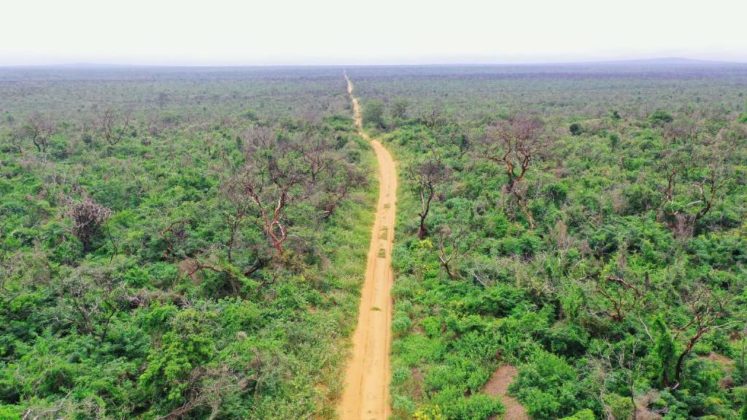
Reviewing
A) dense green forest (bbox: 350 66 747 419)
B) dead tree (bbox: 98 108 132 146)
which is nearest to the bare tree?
dense green forest (bbox: 350 66 747 419)

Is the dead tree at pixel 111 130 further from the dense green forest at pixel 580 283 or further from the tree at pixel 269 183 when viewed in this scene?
the dense green forest at pixel 580 283

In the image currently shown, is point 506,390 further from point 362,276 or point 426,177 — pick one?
point 426,177

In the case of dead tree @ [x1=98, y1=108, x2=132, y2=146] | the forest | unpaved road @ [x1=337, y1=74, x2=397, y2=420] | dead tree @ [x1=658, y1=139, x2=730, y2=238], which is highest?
dead tree @ [x1=98, y1=108, x2=132, y2=146]

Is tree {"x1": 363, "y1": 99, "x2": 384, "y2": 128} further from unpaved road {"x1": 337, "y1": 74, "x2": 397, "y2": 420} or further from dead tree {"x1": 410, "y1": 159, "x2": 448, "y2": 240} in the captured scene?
unpaved road {"x1": 337, "y1": 74, "x2": 397, "y2": 420}

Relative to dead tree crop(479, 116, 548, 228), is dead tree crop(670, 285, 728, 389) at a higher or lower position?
lower

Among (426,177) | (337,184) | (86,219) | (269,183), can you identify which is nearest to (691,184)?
(426,177)

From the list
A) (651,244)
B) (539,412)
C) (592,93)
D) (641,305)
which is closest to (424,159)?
(651,244)

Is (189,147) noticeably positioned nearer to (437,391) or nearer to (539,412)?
(437,391)

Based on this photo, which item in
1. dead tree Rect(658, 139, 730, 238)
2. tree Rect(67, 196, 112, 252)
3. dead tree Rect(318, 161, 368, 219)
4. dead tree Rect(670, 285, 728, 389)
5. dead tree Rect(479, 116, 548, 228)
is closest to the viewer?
dead tree Rect(670, 285, 728, 389)
